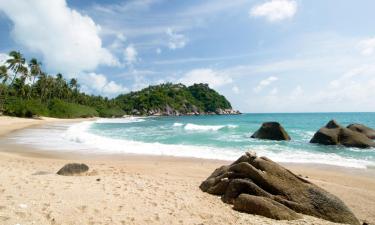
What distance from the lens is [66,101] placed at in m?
97.6

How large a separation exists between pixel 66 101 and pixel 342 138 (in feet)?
302

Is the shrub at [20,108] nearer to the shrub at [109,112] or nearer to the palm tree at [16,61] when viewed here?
the palm tree at [16,61]

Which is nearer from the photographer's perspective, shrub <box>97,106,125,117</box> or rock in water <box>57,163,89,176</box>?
rock in water <box>57,163,89,176</box>

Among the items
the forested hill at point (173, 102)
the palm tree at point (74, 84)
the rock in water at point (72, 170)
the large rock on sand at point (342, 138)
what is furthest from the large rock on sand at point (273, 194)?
the forested hill at point (173, 102)

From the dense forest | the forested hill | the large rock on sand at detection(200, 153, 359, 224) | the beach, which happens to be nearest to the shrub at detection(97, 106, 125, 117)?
the dense forest

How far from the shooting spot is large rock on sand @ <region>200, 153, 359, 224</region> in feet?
22.0

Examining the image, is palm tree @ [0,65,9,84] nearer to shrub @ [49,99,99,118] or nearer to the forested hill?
shrub @ [49,99,99,118]

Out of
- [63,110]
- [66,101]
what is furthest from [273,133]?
[66,101]

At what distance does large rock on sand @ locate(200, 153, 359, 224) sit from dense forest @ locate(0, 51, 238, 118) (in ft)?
211

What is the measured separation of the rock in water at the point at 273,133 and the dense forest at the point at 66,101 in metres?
53.9

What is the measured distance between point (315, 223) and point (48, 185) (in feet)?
22.3

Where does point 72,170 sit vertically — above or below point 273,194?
above

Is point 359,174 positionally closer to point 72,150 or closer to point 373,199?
point 373,199

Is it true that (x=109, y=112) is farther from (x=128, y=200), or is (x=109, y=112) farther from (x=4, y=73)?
(x=128, y=200)
